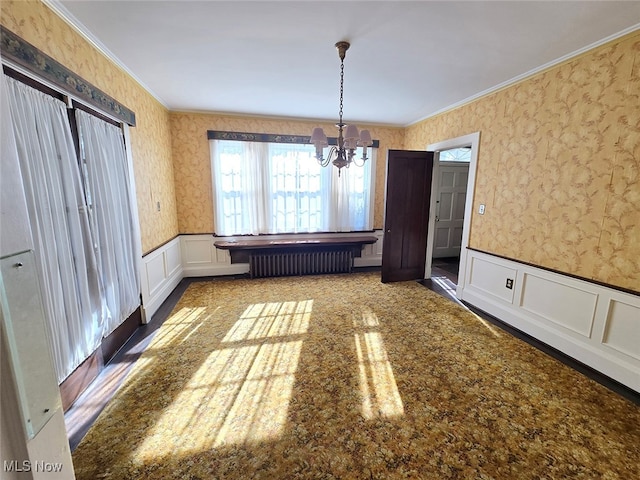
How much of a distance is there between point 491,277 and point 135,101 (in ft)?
14.6

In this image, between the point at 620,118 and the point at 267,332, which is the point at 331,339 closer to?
the point at 267,332

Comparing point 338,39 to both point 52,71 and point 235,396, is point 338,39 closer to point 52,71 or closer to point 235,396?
point 52,71

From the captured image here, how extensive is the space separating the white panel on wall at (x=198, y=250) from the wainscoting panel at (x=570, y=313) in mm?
3966

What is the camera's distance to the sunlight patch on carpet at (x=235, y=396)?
1682 mm

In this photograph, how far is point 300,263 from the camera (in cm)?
472

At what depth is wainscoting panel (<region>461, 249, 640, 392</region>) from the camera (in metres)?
Result: 2.15

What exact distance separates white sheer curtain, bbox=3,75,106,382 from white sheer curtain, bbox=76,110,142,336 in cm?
19

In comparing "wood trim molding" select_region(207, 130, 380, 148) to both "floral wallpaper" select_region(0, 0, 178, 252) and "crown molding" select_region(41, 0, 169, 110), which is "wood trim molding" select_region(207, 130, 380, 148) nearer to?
"floral wallpaper" select_region(0, 0, 178, 252)

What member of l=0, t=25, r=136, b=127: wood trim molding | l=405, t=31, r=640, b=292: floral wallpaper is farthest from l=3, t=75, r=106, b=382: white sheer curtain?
l=405, t=31, r=640, b=292: floral wallpaper

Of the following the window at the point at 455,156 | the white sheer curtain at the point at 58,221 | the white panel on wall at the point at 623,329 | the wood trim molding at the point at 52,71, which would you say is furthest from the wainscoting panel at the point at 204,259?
the window at the point at 455,156

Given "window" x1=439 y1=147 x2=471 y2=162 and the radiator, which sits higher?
"window" x1=439 y1=147 x2=471 y2=162

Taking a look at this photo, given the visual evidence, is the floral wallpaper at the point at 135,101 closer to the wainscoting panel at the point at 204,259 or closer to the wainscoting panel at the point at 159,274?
the wainscoting panel at the point at 159,274

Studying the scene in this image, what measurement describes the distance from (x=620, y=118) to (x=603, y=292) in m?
1.36

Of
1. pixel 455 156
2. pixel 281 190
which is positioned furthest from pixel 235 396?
pixel 455 156
